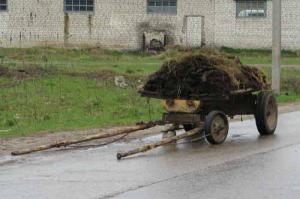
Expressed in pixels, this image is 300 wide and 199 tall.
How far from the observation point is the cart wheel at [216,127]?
45.1ft

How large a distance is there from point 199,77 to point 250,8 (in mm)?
35194

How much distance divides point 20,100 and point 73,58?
19.2 metres

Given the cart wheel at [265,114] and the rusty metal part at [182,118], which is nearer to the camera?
→ the rusty metal part at [182,118]

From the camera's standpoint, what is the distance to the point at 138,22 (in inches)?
1890

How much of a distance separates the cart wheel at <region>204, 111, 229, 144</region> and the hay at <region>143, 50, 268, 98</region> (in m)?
0.46

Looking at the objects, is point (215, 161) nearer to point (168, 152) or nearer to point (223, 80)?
point (168, 152)

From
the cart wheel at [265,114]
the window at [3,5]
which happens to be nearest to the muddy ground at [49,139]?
the cart wheel at [265,114]

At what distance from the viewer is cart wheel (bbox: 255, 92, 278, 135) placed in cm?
1516

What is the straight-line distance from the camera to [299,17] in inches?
1891

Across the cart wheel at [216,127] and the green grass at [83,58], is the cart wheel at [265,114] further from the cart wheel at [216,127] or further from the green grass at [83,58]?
the green grass at [83,58]

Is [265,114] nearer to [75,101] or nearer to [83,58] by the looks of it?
[75,101]

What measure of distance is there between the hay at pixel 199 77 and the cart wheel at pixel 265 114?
0.48m

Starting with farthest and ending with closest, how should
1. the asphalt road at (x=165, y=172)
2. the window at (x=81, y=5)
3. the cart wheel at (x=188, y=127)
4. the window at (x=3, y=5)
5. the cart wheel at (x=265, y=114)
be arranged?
1. the window at (x=81, y=5)
2. the window at (x=3, y=5)
3. the cart wheel at (x=265, y=114)
4. the cart wheel at (x=188, y=127)
5. the asphalt road at (x=165, y=172)

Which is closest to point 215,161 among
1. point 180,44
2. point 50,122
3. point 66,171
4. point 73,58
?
point 66,171
